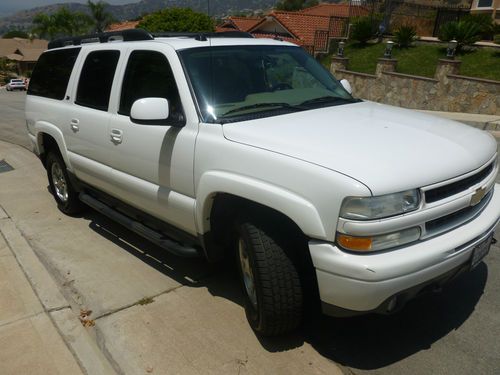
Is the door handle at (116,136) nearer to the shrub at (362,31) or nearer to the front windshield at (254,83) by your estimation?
the front windshield at (254,83)

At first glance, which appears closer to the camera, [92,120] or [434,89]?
[92,120]

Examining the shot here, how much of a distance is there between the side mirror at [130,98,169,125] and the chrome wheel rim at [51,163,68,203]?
8.62 feet

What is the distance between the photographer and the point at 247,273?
319 cm

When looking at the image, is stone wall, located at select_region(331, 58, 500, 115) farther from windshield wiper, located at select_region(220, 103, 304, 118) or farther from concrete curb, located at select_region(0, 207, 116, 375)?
concrete curb, located at select_region(0, 207, 116, 375)

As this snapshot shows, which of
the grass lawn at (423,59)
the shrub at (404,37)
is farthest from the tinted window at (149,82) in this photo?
the shrub at (404,37)

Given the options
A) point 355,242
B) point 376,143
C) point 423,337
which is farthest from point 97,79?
point 423,337

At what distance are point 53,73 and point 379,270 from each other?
452cm

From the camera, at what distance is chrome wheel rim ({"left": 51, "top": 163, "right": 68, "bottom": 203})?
18.3 ft

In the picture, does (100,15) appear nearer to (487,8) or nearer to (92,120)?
(487,8)

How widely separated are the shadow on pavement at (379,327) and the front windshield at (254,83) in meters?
1.47

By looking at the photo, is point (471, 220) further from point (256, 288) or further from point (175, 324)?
point (175, 324)

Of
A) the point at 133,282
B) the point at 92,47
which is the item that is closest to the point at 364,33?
the point at 92,47

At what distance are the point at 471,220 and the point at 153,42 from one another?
268 cm

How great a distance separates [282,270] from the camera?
282 centimetres
